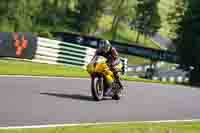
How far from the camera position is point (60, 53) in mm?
28172

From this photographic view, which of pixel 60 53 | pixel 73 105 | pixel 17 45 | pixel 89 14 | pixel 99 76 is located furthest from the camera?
pixel 89 14

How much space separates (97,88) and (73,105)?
179cm

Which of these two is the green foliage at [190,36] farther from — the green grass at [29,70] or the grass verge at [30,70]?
the green grass at [29,70]

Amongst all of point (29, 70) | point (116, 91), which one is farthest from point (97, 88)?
point (29, 70)

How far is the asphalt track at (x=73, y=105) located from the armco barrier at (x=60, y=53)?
31.8 feet

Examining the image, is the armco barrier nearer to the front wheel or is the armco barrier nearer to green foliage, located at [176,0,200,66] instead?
the front wheel

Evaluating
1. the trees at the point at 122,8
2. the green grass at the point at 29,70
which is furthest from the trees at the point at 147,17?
the green grass at the point at 29,70

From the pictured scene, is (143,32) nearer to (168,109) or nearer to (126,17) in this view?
(126,17)

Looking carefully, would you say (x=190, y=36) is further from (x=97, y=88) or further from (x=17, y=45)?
(x=97, y=88)

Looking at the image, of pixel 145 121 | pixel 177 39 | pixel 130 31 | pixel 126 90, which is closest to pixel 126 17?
pixel 130 31

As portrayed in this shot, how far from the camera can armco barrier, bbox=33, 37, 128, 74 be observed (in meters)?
27.0

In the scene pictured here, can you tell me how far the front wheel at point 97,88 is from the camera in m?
13.2

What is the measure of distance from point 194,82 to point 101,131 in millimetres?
34305

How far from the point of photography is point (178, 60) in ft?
140
